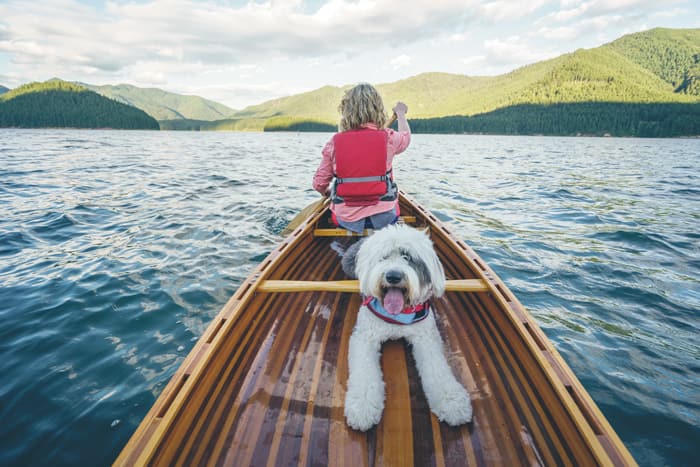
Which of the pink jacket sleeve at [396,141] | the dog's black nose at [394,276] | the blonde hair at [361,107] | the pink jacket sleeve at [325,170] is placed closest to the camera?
the dog's black nose at [394,276]

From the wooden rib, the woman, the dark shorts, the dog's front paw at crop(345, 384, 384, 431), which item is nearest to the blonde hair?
the woman

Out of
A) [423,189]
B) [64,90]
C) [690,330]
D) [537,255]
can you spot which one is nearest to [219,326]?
[690,330]

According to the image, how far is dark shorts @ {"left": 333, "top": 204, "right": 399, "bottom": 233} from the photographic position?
16.5ft

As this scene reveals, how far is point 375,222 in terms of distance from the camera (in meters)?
5.08

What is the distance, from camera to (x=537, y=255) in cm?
709

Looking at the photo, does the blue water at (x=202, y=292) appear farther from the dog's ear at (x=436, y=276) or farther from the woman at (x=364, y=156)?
the woman at (x=364, y=156)

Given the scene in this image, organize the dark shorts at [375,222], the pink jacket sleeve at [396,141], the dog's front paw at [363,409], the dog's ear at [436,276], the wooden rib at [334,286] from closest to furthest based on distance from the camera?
the dog's front paw at [363,409] → the dog's ear at [436,276] → the wooden rib at [334,286] → the pink jacket sleeve at [396,141] → the dark shorts at [375,222]

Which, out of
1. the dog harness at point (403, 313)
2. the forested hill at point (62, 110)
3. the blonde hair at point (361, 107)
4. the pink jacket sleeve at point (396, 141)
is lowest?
the dog harness at point (403, 313)

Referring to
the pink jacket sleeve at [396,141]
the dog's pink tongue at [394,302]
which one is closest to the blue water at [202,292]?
the dog's pink tongue at [394,302]

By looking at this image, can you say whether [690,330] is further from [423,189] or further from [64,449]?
[423,189]

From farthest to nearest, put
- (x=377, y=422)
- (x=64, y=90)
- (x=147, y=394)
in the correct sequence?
(x=64, y=90)
(x=147, y=394)
(x=377, y=422)

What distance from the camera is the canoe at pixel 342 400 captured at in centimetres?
213

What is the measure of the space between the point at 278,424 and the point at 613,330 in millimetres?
4856

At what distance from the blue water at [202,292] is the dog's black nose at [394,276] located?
271cm
